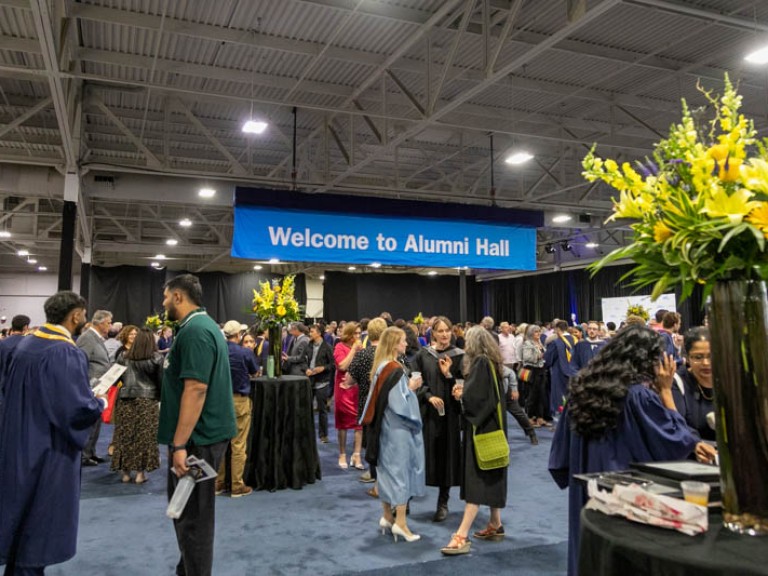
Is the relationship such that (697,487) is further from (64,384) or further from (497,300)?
(497,300)

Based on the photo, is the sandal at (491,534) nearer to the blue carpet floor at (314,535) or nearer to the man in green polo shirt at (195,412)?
the blue carpet floor at (314,535)

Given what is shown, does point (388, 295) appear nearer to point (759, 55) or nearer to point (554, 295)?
point (554, 295)

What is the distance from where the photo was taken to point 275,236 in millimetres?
5473

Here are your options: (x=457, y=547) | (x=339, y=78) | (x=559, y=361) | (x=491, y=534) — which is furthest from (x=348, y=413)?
(x=339, y=78)

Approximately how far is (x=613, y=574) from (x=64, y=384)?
2.37 meters

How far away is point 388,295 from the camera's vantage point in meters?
23.5

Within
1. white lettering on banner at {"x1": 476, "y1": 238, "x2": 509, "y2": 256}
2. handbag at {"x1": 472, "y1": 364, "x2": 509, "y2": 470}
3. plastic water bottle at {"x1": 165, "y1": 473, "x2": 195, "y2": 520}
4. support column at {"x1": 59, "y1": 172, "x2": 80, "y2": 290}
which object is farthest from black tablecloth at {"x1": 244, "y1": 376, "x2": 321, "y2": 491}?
support column at {"x1": 59, "y1": 172, "x2": 80, "y2": 290}

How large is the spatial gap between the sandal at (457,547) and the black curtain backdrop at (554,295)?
15622 mm

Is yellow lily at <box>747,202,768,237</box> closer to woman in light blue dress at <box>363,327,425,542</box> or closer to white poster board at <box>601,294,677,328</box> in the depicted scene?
woman in light blue dress at <box>363,327,425,542</box>

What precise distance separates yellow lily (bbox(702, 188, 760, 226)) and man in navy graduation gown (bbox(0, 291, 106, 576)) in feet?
8.50

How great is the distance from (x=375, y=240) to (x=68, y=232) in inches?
179

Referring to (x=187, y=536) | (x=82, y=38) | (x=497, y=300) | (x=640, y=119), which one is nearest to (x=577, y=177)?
(x=640, y=119)

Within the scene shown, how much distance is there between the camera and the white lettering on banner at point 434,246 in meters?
5.84

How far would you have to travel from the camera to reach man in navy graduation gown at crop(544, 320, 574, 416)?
796 cm
